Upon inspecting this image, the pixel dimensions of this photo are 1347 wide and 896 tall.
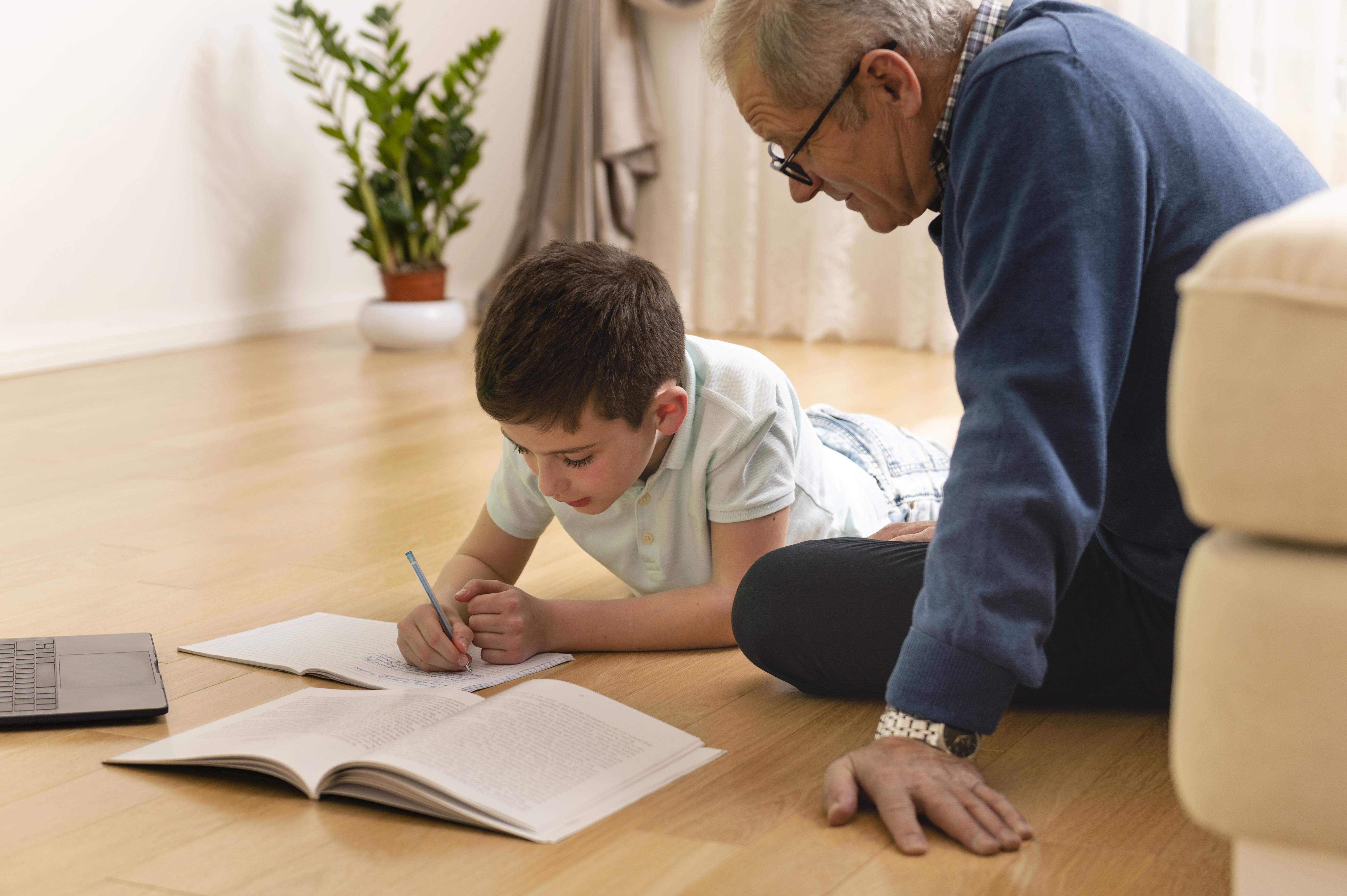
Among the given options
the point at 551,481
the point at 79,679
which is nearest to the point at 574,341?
the point at 551,481

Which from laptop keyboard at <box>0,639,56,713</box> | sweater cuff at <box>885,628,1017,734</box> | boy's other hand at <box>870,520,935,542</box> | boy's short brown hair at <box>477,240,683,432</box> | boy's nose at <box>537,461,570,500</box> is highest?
boy's short brown hair at <box>477,240,683,432</box>

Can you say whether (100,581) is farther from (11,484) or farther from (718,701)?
(718,701)

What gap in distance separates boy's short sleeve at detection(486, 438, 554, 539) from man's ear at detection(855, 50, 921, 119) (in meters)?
0.59

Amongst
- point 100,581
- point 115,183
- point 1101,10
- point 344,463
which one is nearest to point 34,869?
point 100,581

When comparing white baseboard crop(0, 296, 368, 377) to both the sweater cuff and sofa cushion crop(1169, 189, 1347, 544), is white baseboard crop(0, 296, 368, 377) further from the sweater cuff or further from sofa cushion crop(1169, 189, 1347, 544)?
sofa cushion crop(1169, 189, 1347, 544)

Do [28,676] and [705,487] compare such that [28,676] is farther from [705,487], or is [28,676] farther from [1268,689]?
[1268,689]

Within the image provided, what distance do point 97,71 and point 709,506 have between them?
2910 mm

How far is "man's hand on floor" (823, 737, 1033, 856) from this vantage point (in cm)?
89

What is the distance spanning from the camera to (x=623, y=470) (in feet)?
4.08

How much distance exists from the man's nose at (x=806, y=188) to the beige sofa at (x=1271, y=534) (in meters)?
0.51

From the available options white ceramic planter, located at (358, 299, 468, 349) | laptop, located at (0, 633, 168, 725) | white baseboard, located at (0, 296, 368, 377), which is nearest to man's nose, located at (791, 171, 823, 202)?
laptop, located at (0, 633, 168, 725)

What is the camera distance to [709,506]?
4.40 feet

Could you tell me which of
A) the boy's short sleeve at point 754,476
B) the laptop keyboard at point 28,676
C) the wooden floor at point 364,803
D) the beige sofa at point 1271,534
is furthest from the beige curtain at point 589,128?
the beige sofa at point 1271,534

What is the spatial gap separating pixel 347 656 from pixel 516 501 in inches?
9.9
